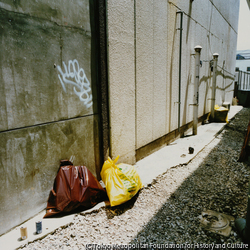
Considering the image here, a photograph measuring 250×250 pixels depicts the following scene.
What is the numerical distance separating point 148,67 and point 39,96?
259 cm

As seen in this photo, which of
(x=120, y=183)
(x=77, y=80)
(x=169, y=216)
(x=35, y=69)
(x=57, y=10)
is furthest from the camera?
(x=77, y=80)

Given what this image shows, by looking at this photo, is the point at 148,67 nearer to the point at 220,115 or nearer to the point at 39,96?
the point at 39,96

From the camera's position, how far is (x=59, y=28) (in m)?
2.69

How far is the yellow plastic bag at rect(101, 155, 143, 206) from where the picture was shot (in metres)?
2.79

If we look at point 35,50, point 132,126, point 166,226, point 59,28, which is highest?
point 59,28

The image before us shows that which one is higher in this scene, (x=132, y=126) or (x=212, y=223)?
(x=132, y=126)

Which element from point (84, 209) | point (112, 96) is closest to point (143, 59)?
point (112, 96)

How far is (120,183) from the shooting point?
2.91 meters

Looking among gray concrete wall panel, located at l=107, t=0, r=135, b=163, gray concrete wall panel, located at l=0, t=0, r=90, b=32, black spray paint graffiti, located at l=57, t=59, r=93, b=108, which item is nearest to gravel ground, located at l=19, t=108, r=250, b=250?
gray concrete wall panel, located at l=107, t=0, r=135, b=163

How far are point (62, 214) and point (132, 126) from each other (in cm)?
202

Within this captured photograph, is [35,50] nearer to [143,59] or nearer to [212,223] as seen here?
[143,59]

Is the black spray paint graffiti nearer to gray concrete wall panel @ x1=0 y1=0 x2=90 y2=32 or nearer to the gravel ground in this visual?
gray concrete wall panel @ x1=0 y1=0 x2=90 y2=32

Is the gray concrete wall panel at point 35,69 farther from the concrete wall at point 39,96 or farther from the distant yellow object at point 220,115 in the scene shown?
the distant yellow object at point 220,115

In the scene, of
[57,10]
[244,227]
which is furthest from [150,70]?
[244,227]
